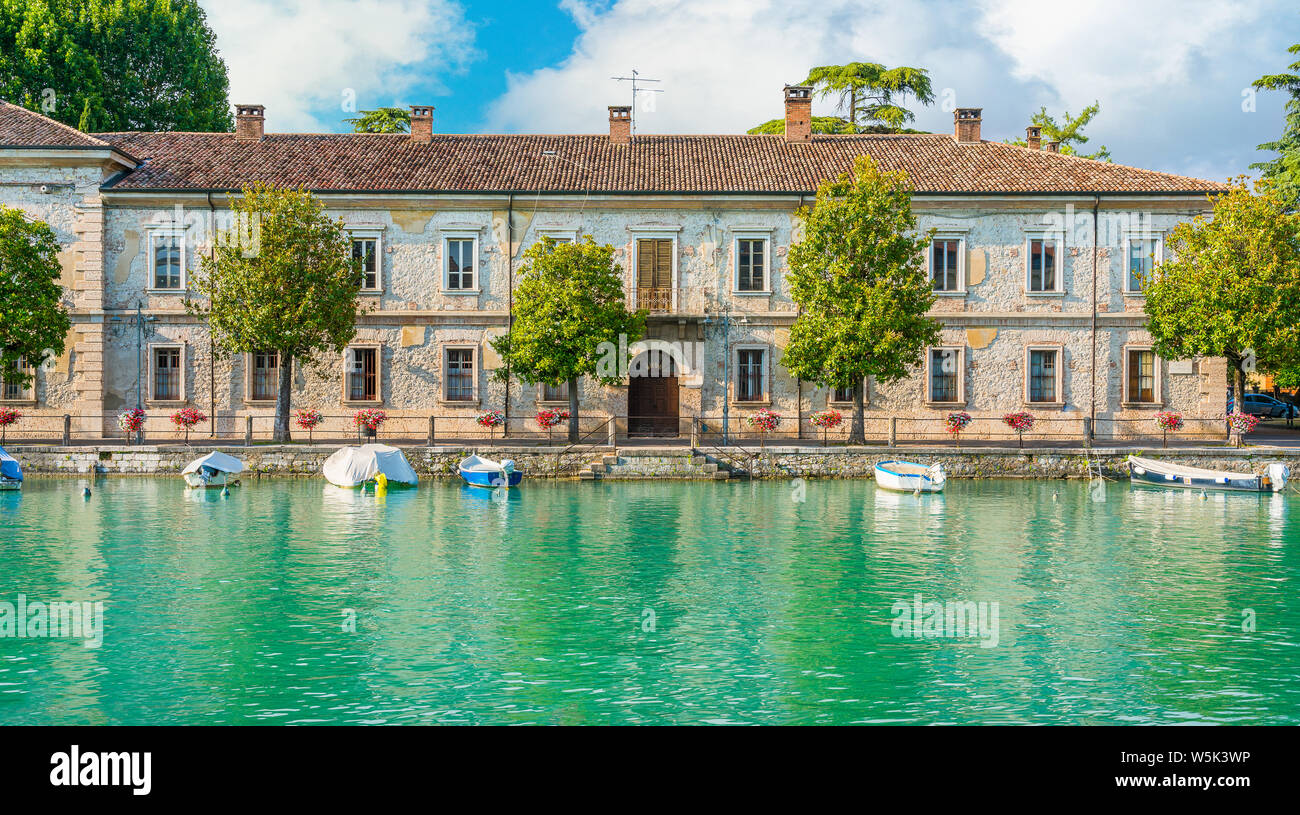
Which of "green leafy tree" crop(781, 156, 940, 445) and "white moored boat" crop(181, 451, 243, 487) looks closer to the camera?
"white moored boat" crop(181, 451, 243, 487)

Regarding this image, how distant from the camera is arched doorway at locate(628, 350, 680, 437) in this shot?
35.8 m

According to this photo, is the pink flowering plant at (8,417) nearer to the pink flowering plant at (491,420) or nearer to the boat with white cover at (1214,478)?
the pink flowering plant at (491,420)

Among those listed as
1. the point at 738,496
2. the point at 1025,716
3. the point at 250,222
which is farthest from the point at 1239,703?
the point at 250,222

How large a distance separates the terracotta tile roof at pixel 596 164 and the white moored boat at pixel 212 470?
1110 centimetres

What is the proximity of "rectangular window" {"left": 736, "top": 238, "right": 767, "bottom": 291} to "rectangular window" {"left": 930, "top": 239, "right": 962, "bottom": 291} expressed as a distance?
5802 millimetres

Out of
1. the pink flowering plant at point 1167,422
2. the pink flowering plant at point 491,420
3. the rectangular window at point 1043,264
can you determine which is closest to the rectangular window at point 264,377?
the pink flowering plant at point 491,420

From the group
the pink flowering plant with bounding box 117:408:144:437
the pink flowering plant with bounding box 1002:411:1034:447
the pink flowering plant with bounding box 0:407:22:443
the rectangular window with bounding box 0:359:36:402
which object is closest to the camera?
the pink flowering plant with bounding box 117:408:144:437

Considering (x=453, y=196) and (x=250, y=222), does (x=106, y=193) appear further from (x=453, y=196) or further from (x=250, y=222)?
(x=453, y=196)

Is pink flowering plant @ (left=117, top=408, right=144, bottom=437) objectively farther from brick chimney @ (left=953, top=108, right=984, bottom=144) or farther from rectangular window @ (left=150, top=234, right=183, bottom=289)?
brick chimney @ (left=953, top=108, right=984, bottom=144)

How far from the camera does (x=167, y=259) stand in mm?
35562

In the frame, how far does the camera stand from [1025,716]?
33.1 ft

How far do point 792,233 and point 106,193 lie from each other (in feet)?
75.7

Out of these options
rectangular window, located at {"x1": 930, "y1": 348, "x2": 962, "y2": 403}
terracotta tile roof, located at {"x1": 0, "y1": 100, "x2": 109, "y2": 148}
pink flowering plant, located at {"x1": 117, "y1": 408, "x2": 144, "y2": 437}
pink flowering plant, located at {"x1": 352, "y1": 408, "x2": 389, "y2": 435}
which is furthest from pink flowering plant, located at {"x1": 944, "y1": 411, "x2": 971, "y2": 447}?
terracotta tile roof, located at {"x1": 0, "y1": 100, "x2": 109, "y2": 148}

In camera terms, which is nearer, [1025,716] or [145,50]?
[1025,716]
